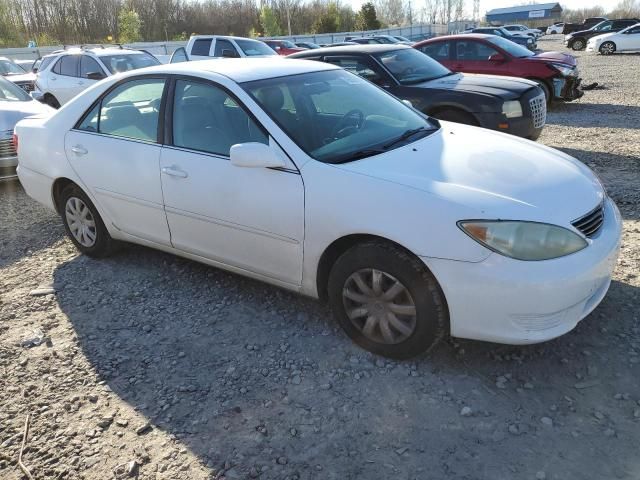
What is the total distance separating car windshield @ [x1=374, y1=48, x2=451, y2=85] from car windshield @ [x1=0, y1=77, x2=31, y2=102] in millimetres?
5284

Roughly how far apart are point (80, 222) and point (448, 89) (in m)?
4.87

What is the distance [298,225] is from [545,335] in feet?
4.64

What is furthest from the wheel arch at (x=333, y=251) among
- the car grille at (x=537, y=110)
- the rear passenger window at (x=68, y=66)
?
the rear passenger window at (x=68, y=66)

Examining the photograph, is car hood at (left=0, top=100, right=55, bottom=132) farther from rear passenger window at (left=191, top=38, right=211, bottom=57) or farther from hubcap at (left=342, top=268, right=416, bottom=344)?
rear passenger window at (left=191, top=38, right=211, bottom=57)

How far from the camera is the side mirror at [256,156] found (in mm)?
3076

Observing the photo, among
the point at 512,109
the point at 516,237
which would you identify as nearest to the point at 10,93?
the point at 512,109

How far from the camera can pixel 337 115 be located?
3.69 meters

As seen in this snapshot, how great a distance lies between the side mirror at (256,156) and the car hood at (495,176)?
1.26ft

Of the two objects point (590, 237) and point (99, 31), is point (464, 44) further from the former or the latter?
point (99, 31)

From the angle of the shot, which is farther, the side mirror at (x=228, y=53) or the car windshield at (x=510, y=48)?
the side mirror at (x=228, y=53)

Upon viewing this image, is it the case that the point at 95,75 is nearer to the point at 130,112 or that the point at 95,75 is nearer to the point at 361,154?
the point at 130,112

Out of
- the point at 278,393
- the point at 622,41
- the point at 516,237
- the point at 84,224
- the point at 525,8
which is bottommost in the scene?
the point at 278,393

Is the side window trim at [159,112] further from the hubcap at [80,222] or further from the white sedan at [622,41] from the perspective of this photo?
the white sedan at [622,41]

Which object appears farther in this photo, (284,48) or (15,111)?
(284,48)
